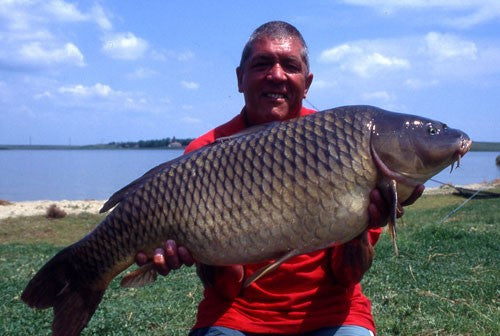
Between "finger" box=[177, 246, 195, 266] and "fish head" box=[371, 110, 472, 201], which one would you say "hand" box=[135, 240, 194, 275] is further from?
"fish head" box=[371, 110, 472, 201]

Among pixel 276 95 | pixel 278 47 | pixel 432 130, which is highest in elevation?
pixel 278 47

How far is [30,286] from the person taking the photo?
3.24 metres

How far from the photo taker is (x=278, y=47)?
3.73 metres

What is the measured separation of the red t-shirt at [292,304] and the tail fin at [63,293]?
26.2 inches

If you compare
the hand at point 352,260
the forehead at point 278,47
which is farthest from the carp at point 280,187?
the forehead at point 278,47

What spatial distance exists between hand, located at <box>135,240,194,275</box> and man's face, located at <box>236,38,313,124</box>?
113cm

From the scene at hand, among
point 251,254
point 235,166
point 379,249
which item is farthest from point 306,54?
point 379,249

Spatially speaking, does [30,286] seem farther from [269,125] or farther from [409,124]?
[409,124]

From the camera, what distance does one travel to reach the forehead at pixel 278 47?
12.2 feet

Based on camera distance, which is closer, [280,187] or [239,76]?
[280,187]

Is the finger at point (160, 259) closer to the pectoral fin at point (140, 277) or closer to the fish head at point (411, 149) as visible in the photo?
the pectoral fin at point (140, 277)

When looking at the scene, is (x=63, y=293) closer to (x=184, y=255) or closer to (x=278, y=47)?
(x=184, y=255)

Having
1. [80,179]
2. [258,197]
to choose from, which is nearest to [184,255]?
[258,197]

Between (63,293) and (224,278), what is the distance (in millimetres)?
873
